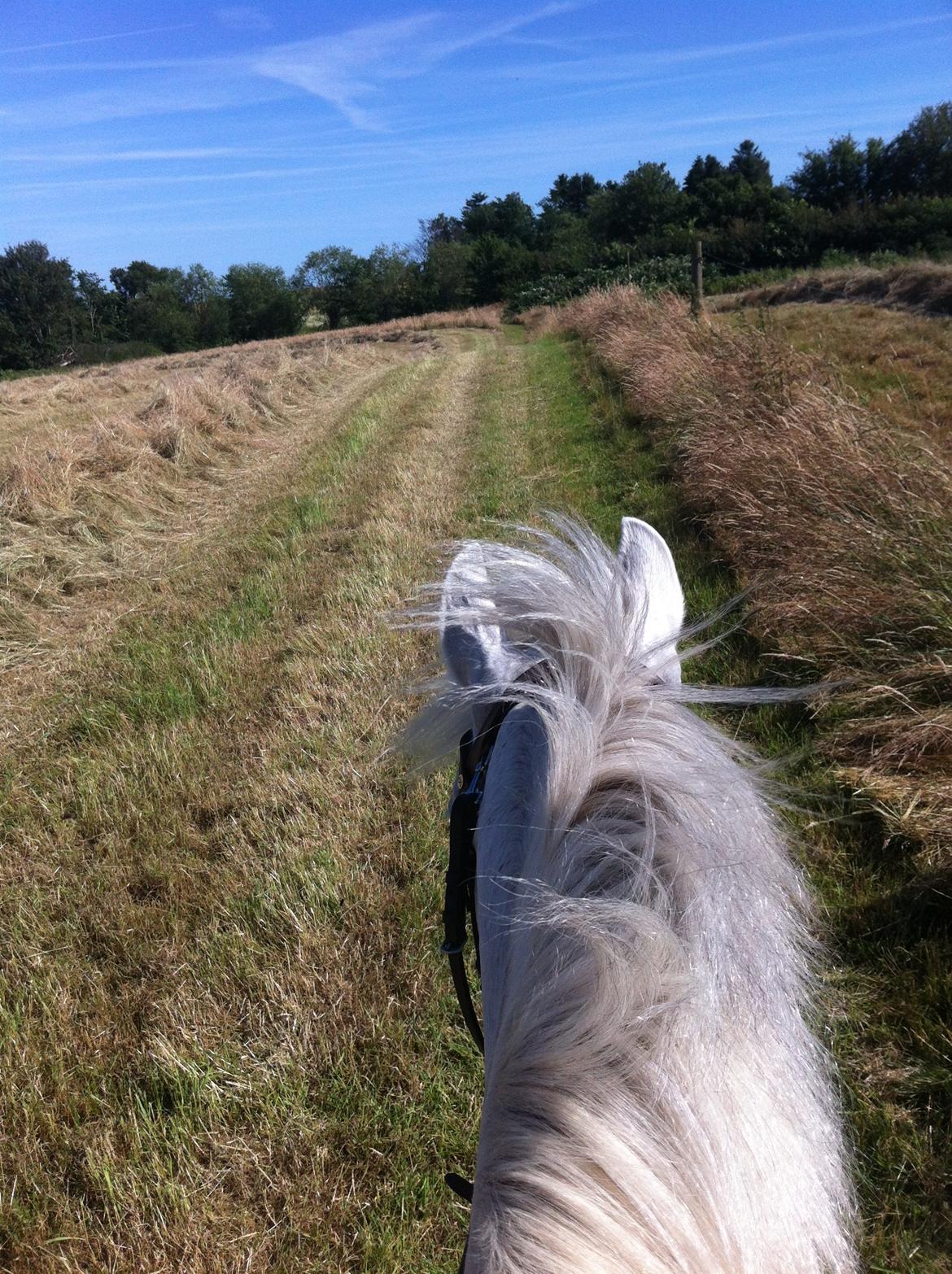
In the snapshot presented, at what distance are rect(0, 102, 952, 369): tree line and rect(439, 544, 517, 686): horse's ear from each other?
25.8 m

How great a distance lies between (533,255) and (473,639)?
147 ft

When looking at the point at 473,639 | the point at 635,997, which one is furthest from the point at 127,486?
the point at 635,997

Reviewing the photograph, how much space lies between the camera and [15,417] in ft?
50.8

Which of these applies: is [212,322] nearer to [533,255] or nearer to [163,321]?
[163,321]

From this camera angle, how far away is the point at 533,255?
40.9m

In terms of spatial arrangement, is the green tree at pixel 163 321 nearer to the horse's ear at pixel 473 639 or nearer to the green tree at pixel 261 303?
the green tree at pixel 261 303

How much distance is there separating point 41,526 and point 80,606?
3.91 ft

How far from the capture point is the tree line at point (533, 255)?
3328 centimetres

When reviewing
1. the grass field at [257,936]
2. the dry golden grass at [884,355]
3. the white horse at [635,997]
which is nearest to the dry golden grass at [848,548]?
the grass field at [257,936]

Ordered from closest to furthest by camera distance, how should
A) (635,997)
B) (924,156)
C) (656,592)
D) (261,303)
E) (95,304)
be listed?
(635,997)
(656,592)
(924,156)
(261,303)
(95,304)

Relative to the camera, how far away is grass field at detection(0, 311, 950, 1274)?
1654 millimetres

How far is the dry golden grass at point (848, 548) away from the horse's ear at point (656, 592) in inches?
40.5

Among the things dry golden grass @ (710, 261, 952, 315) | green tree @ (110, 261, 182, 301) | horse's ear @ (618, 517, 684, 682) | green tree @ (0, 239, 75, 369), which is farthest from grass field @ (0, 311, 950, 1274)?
green tree @ (110, 261, 182, 301)

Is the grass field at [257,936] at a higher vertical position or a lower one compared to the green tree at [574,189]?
lower
